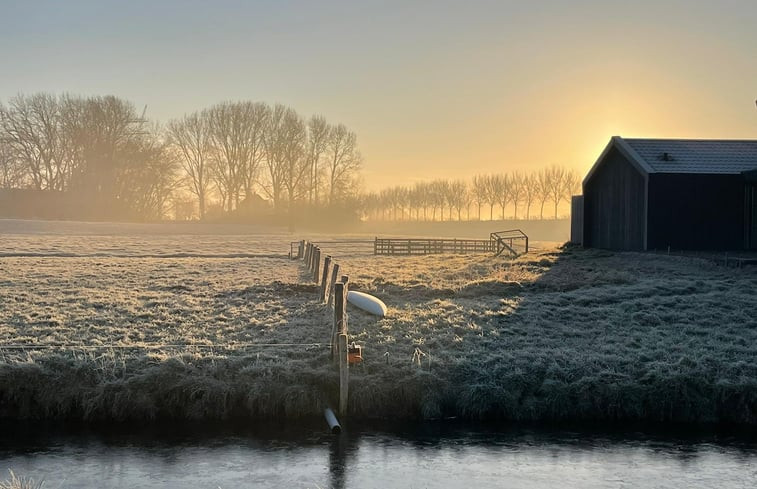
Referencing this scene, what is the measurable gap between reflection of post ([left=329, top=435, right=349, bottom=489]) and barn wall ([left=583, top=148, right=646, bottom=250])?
1761cm

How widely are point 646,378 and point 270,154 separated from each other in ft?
222

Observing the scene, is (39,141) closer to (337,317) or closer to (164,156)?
(164,156)

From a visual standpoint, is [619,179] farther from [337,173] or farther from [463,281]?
[337,173]

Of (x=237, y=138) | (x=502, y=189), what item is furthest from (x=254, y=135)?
(x=502, y=189)

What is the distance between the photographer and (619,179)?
85.9ft

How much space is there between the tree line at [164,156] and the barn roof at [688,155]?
52.2 meters

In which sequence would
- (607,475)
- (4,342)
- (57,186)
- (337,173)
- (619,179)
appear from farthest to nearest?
(337,173)
(57,186)
(619,179)
(4,342)
(607,475)

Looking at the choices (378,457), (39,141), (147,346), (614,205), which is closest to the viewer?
(378,457)

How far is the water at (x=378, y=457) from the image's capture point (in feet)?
28.3

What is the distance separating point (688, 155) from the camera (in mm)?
25078

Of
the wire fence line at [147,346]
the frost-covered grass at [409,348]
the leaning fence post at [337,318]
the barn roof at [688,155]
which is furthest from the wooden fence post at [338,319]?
the barn roof at [688,155]

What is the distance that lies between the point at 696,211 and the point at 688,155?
2450 millimetres

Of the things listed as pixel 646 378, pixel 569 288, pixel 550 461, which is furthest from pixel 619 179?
pixel 550 461

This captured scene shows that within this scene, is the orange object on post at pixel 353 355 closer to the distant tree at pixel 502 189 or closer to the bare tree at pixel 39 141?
the bare tree at pixel 39 141
